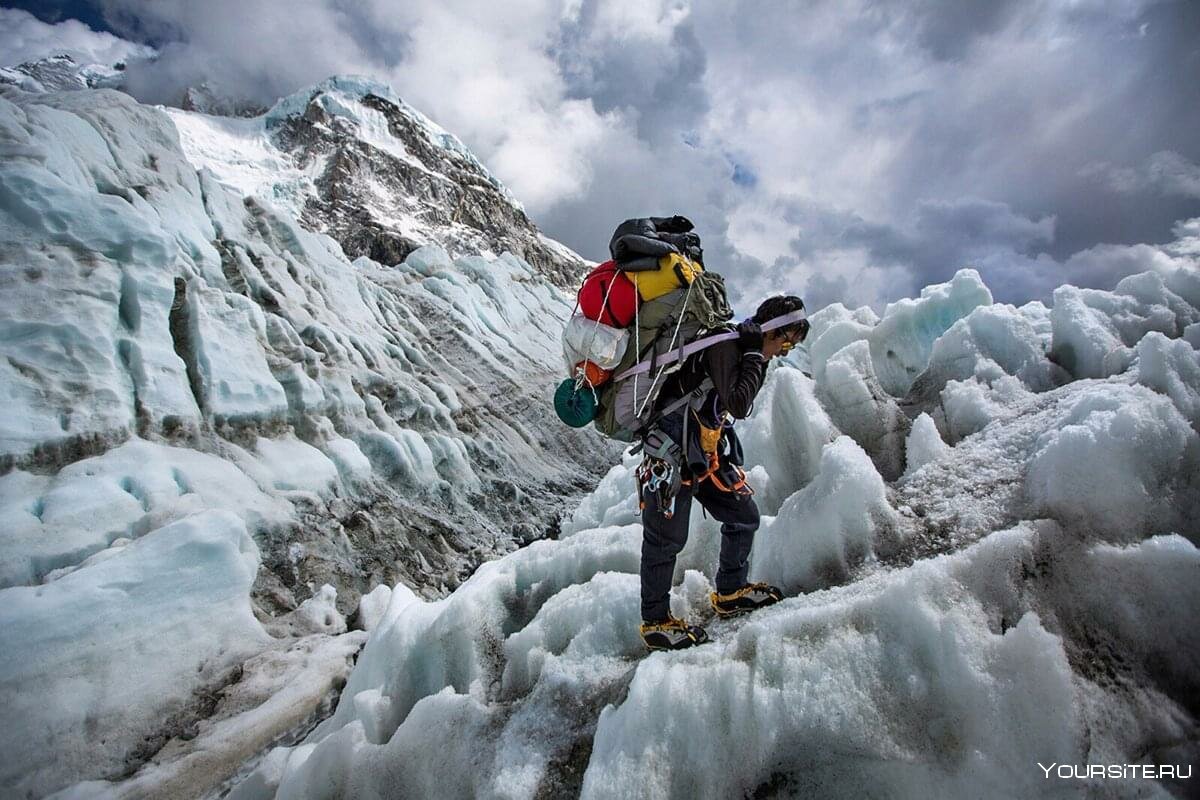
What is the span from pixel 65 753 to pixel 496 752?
5987mm

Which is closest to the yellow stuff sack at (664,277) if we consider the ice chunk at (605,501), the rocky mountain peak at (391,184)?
the ice chunk at (605,501)

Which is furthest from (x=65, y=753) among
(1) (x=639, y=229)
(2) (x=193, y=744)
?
(1) (x=639, y=229)

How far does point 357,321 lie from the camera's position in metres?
20.1

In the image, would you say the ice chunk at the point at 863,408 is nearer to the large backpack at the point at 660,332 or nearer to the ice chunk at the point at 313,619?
the large backpack at the point at 660,332

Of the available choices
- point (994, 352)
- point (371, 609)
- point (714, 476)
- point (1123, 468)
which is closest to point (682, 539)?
point (714, 476)

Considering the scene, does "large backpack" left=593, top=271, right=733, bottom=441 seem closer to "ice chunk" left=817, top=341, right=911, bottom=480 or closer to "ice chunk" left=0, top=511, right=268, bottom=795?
"ice chunk" left=817, top=341, right=911, bottom=480

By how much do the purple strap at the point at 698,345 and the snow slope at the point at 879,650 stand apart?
1.10 m

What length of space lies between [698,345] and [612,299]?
55 centimetres

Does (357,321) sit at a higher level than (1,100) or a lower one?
higher

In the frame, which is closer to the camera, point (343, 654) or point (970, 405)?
point (970, 405)

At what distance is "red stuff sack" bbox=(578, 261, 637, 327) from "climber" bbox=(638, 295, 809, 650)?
1.52ft

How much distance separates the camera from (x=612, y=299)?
309cm

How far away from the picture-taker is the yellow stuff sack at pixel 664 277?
120 inches

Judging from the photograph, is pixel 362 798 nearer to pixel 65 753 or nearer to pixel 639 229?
pixel 639 229
